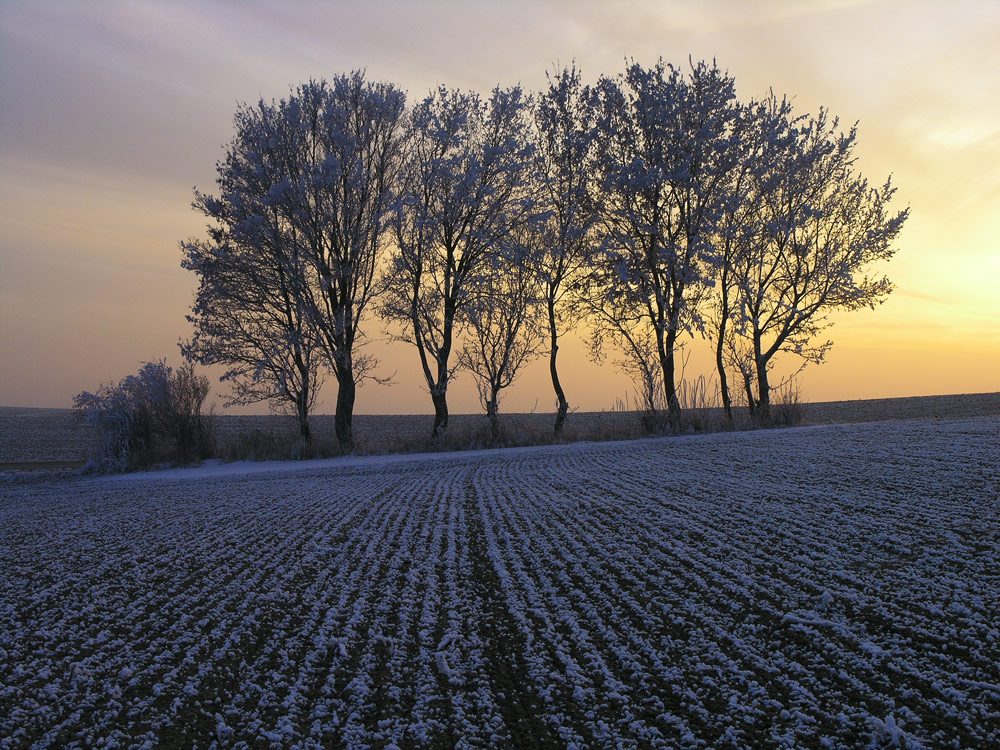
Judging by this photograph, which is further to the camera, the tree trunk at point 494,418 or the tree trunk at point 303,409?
the tree trunk at point 303,409

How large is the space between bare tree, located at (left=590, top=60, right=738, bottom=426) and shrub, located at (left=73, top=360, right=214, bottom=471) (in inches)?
430

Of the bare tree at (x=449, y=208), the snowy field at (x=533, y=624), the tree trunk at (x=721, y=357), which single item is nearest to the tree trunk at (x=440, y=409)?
the bare tree at (x=449, y=208)

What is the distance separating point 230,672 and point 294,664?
0.68 feet

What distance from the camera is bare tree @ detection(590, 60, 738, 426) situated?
17047mm

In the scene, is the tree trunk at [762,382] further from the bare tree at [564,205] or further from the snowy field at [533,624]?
the snowy field at [533,624]

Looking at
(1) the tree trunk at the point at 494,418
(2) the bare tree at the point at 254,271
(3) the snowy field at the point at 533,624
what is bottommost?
(3) the snowy field at the point at 533,624

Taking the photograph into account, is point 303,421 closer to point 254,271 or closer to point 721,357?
point 254,271

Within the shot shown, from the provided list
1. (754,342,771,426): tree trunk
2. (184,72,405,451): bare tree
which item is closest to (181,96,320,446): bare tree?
(184,72,405,451): bare tree

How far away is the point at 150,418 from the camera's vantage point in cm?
1402

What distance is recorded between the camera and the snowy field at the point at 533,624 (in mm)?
1755

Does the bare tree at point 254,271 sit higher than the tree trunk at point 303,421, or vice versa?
the bare tree at point 254,271

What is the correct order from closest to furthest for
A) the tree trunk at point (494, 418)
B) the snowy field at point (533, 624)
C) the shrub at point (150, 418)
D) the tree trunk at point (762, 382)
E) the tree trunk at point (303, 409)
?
1. the snowy field at point (533, 624)
2. the shrub at point (150, 418)
3. the tree trunk at point (494, 418)
4. the tree trunk at point (303, 409)
5. the tree trunk at point (762, 382)

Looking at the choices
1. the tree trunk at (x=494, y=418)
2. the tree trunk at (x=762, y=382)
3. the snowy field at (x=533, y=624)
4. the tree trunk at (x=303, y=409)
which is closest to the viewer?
the snowy field at (x=533, y=624)

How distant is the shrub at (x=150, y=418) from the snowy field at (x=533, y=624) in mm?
9873
